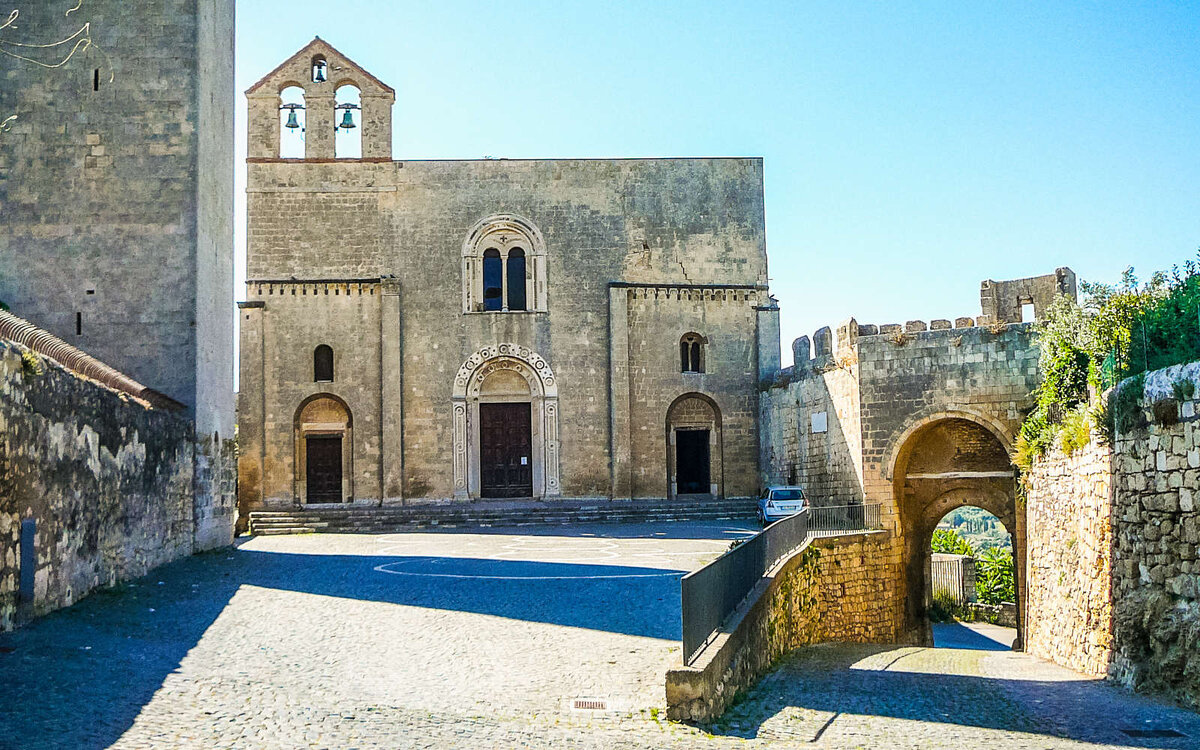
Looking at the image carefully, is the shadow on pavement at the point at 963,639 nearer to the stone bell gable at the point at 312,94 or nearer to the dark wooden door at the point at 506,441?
the dark wooden door at the point at 506,441

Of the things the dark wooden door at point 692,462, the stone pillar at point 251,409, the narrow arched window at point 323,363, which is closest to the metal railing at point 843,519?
the dark wooden door at point 692,462

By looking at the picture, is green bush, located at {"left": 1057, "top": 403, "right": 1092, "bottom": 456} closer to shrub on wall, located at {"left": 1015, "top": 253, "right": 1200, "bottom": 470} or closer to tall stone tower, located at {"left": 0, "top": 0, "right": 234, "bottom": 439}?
shrub on wall, located at {"left": 1015, "top": 253, "right": 1200, "bottom": 470}

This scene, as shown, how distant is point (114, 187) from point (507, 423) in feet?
45.7

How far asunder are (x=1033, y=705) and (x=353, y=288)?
22578 millimetres

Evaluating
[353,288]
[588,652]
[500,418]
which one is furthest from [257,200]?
[588,652]

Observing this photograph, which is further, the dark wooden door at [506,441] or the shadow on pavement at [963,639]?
the dark wooden door at [506,441]

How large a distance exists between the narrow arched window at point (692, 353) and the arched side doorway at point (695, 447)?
0.82 meters

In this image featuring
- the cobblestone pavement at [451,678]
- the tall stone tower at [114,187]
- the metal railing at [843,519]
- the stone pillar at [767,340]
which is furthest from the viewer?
the stone pillar at [767,340]

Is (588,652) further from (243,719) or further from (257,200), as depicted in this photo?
(257,200)

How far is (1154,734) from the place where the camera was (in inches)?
354

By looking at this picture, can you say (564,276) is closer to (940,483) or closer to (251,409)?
(251,409)

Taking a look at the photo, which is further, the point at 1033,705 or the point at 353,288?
the point at 353,288

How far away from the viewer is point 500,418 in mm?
30000

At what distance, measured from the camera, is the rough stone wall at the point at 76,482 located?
10.1 meters
